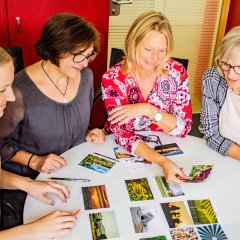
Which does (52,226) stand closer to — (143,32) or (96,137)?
(96,137)

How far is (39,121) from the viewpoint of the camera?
6.18 feet

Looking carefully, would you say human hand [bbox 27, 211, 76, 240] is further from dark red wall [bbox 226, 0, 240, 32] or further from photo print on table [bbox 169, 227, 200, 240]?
dark red wall [bbox 226, 0, 240, 32]

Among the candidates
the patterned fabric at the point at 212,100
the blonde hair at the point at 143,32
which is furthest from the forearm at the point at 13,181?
the patterned fabric at the point at 212,100

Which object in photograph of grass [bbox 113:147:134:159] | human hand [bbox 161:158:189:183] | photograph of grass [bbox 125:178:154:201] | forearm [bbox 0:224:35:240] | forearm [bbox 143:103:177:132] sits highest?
forearm [bbox 143:103:177:132]

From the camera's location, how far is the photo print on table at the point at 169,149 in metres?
1.82

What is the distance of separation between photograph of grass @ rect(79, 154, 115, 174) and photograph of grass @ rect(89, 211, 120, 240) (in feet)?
0.95

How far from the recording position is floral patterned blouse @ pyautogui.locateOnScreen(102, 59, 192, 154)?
2.08 meters

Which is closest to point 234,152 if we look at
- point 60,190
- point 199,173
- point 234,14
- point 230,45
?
point 199,173

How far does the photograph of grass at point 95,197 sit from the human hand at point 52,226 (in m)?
0.14

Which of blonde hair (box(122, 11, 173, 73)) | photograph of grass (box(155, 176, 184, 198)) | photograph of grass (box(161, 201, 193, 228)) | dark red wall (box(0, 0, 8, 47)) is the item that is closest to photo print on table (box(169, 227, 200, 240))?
photograph of grass (box(161, 201, 193, 228))

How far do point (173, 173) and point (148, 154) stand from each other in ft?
0.70

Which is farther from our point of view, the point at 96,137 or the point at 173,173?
the point at 96,137

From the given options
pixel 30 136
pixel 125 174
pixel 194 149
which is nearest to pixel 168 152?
pixel 194 149

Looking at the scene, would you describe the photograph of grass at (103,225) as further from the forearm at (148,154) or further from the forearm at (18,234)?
the forearm at (148,154)
